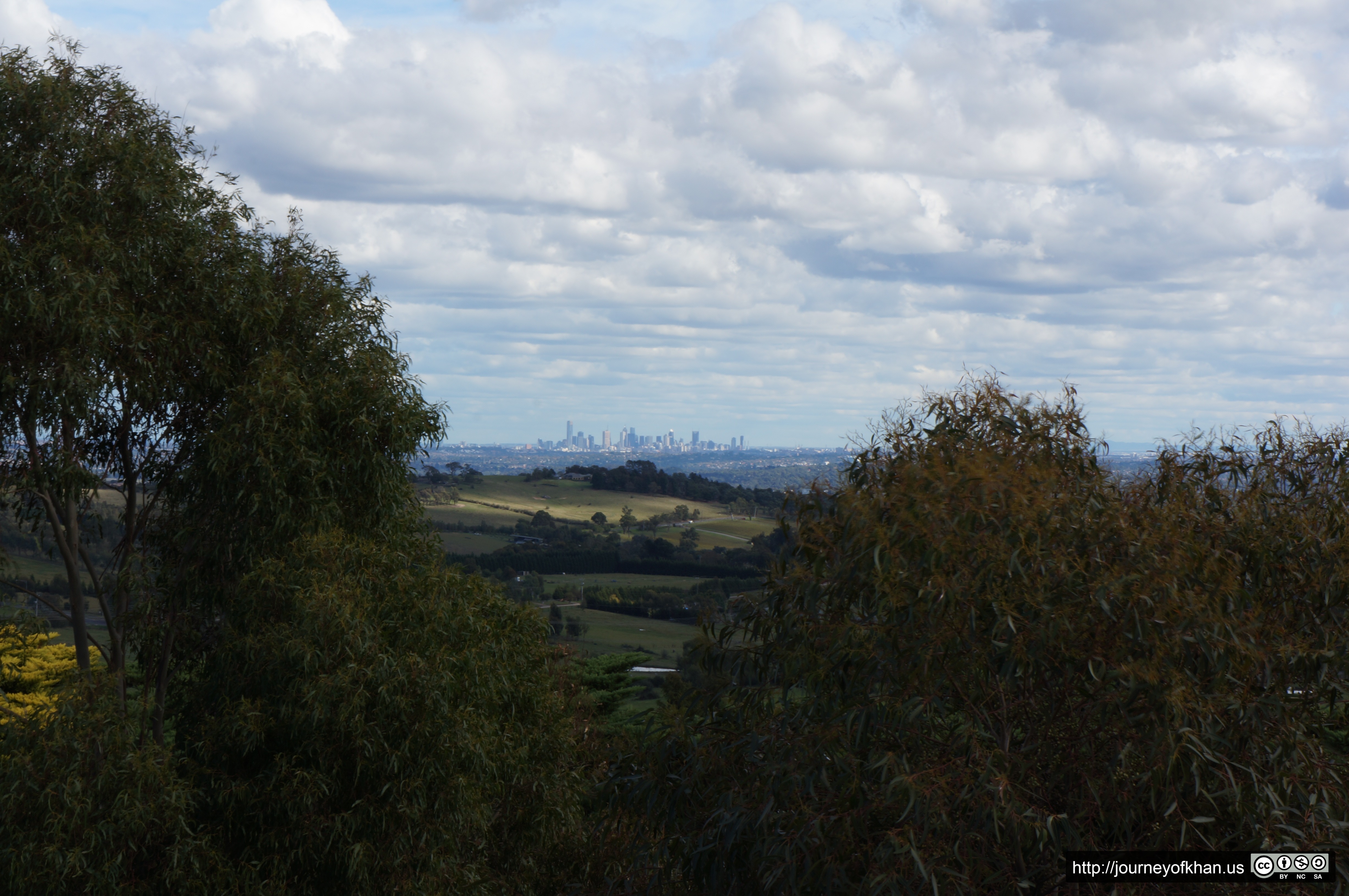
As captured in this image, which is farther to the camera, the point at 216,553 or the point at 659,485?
the point at 659,485

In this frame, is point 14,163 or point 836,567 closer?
point 836,567

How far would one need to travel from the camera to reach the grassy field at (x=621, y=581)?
8356cm

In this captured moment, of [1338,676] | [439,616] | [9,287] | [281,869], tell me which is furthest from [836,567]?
[9,287]

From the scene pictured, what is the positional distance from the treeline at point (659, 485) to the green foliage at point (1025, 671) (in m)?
118

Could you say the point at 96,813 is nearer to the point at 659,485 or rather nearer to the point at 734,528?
the point at 734,528

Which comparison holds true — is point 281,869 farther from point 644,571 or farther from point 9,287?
point 644,571

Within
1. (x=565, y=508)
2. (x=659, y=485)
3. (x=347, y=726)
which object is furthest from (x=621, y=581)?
(x=347, y=726)

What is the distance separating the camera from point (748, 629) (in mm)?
8844

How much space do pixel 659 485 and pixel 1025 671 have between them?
126930 millimetres

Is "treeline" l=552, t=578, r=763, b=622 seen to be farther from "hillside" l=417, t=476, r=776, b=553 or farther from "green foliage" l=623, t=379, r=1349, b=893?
"green foliage" l=623, t=379, r=1349, b=893

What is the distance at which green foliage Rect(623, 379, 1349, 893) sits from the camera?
6.37 m

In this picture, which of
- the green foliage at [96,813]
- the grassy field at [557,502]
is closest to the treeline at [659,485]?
the grassy field at [557,502]

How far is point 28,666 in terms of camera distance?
2133 centimetres

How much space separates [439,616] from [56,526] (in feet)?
16.8
